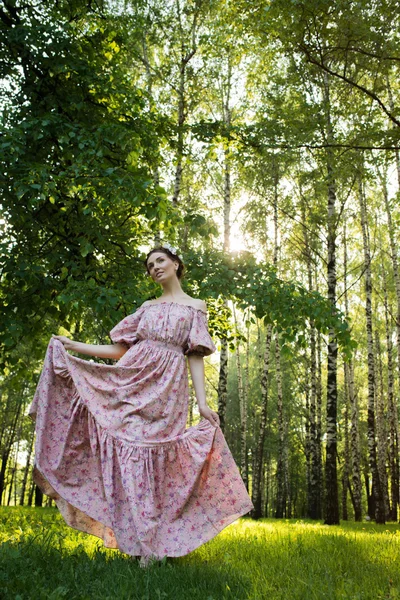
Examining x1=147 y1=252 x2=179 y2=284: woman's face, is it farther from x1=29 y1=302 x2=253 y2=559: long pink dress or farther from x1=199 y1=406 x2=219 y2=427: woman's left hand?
x1=199 y1=406 x2=219 y2=427: woman's left hand

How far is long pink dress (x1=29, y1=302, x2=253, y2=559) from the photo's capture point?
3506 mm

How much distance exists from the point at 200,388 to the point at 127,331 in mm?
798

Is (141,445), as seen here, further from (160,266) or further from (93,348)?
(160,266)

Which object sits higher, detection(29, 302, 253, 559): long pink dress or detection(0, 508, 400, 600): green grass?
detection(29, 302, 253, 559): long pink dress

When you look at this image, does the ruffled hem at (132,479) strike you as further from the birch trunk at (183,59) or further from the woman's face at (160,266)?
the birch trunk at (183,59)

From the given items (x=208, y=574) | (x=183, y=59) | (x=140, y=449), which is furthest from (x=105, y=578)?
(x=183, y=59)

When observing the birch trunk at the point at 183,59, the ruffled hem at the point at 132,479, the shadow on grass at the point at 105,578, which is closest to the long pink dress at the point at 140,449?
the ruffled hem at the point at 132,479

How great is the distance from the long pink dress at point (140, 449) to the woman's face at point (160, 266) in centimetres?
28

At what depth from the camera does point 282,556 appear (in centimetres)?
395

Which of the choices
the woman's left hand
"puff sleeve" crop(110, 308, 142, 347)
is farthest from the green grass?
"puff sleeve" crop(110, 308, 142, 347)

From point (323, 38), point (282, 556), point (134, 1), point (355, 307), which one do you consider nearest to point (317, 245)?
point (355, 307)

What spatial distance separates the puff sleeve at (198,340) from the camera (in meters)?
3.87

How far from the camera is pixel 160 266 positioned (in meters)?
4.15

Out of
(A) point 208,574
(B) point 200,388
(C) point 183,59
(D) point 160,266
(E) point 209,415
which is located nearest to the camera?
(A) point 208,574
